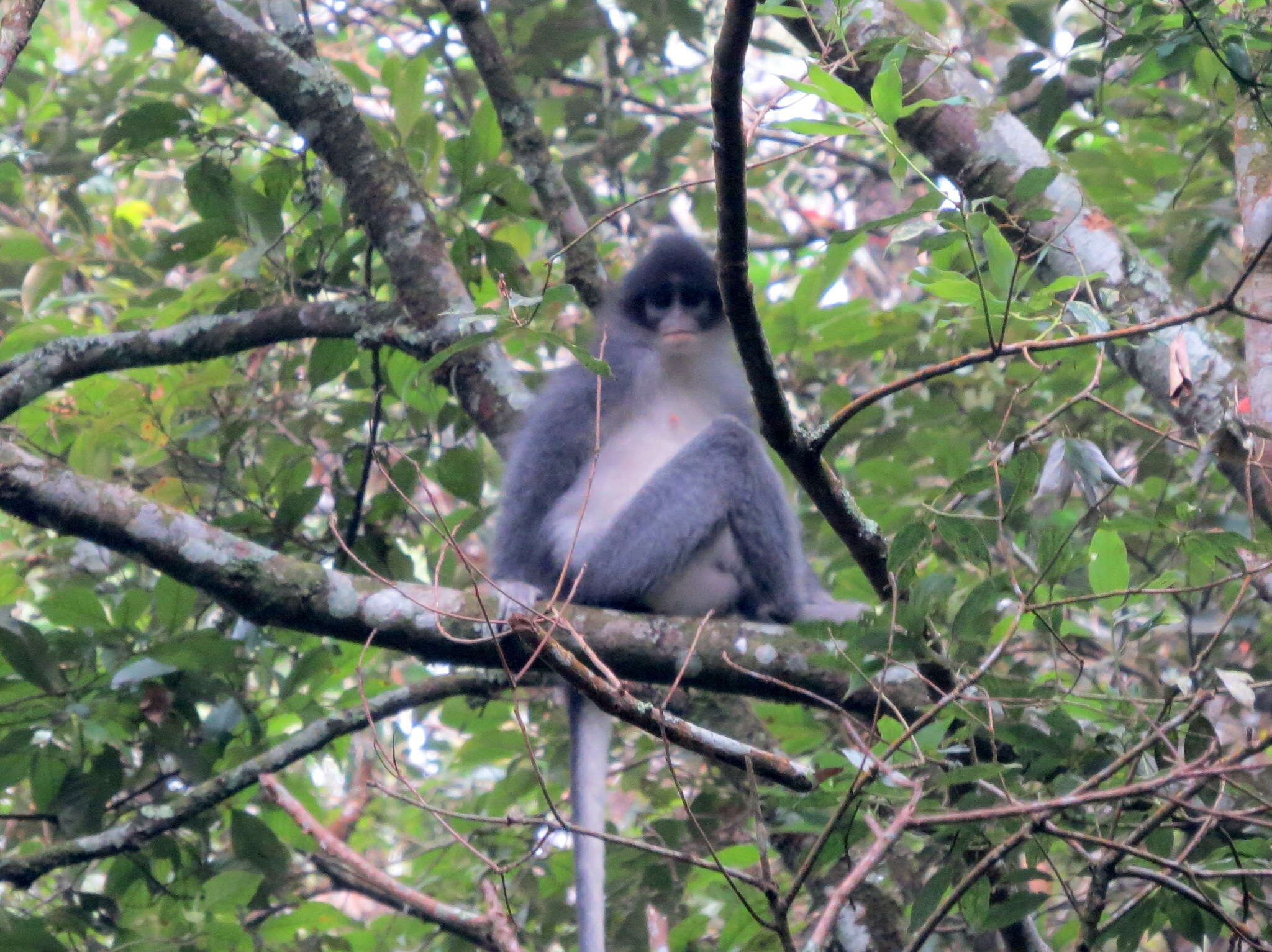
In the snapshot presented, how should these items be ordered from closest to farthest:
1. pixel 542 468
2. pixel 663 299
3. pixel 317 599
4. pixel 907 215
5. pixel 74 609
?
pixel 907 215 → pixel 317 599 → pixel 74 609 → pixel 542 468 → pixel 663 299

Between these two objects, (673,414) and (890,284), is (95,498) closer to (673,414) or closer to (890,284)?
(673,414)

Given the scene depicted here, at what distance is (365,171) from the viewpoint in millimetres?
3229

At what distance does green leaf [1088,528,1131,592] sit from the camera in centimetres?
178

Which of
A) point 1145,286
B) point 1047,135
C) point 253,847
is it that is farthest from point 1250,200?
point 253,847

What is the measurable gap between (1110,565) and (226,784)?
1900 millimetres

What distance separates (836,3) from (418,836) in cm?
385

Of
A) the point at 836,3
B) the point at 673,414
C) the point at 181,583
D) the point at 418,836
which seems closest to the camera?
the point at 836,3

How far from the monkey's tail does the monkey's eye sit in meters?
1.27

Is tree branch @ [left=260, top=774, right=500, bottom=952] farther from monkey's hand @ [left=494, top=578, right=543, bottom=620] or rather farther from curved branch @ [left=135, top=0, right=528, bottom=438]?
curved branch @ [left=135, top=0, right=528, bottom=438]

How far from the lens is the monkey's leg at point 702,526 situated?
307 centimetres

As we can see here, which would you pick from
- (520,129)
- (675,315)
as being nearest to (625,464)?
(675,315)

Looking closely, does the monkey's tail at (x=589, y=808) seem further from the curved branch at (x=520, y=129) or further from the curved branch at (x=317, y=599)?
the curved branch at (x=520, y=129)

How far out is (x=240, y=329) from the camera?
10.2 feet

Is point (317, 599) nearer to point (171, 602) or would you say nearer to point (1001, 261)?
point (171, 602)
